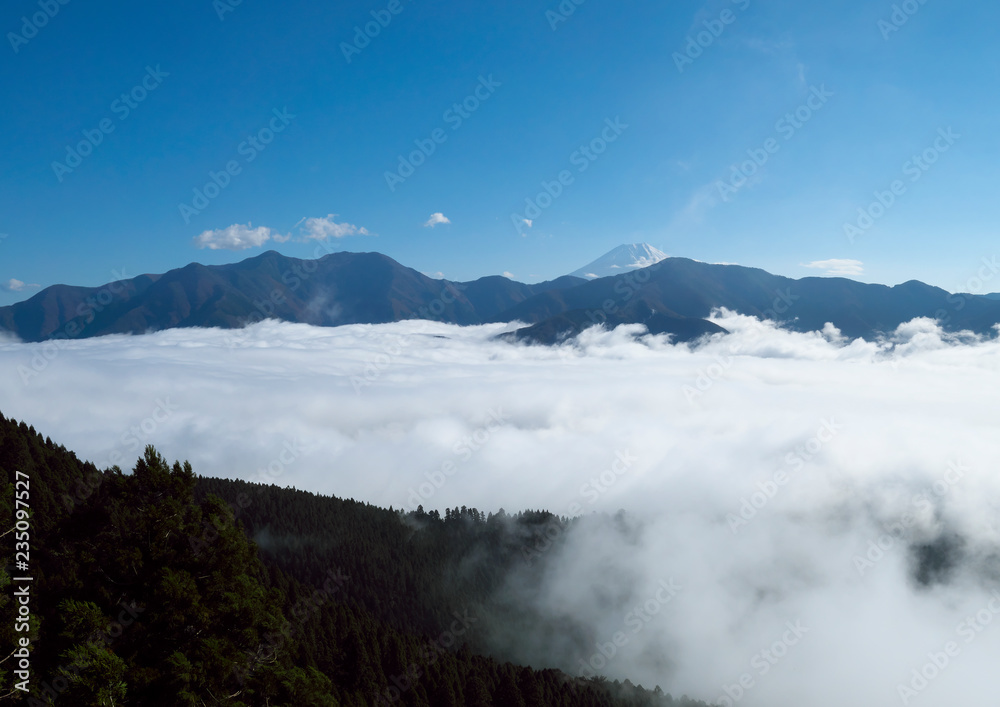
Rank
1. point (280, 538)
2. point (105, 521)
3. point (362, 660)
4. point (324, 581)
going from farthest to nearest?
point (280, 538)
point (324, 581)
point (362, 660)
point (105, 521)

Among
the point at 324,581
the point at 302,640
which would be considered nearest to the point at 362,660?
the point at 302,640

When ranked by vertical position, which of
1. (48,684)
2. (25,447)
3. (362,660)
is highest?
(48,684)

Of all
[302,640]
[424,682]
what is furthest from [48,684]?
[424,682]

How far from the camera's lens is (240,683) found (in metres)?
13.7

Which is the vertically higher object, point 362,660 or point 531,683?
point 362,660

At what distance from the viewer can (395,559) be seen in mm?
174000

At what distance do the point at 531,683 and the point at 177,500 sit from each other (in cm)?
8330

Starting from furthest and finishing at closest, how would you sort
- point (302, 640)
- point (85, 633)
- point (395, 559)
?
1. point (395, 559)
2. point (302, 640)
3. point (85, 633)

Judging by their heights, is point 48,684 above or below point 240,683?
above

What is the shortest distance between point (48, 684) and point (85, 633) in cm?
206

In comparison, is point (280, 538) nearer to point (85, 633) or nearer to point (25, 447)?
point (25, 447)

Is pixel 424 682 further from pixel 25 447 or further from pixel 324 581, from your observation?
pixel 324 581

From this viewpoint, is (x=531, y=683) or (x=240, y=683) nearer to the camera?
(x=240, y=683)

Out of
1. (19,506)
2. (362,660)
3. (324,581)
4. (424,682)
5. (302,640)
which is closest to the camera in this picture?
(19,506)
